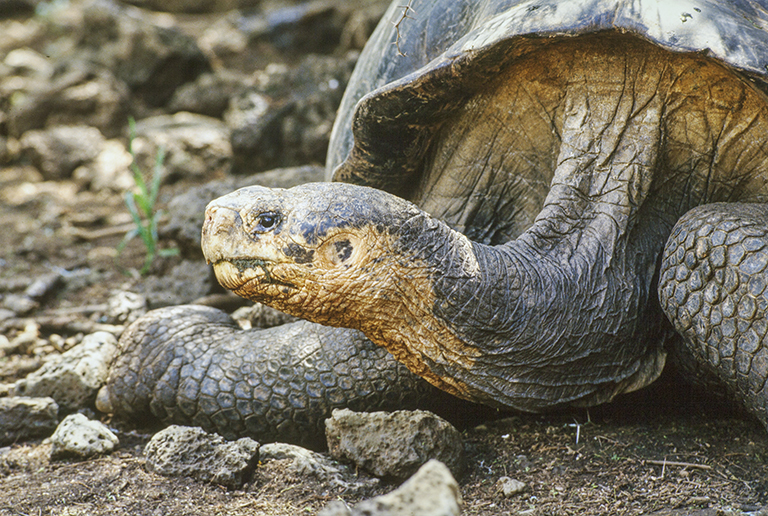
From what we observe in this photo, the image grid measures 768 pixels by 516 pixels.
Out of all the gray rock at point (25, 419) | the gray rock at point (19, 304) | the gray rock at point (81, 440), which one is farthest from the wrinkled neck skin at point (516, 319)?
the gray rock at point (19, 304)

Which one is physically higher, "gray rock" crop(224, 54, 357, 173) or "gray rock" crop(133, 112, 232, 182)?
"gray rock" crop(224, 54, 357, 173)

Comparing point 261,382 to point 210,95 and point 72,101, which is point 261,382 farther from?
point 72,101

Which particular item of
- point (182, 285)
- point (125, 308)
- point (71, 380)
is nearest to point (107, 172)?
point (182, 285)

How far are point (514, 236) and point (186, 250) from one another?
2316 mm

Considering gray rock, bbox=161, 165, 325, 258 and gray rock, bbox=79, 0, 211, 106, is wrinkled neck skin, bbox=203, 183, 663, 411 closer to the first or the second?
gray rock, bbox=161, 165, 325, 258

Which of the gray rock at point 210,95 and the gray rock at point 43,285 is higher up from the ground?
the gray rock at point 210,95

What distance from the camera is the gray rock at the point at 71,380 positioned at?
3.00 m

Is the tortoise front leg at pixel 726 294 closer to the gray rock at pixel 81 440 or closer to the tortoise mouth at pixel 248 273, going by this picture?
the tortoise mouth at pixel 248 273

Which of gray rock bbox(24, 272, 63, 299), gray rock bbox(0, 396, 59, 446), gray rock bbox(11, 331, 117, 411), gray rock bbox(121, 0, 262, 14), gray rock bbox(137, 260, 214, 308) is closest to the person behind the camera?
gray rock bbox(0, 396, 59, 446)

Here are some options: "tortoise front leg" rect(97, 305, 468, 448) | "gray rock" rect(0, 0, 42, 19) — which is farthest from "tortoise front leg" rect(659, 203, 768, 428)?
"gray rock" rect(0, 0, 42, 19)

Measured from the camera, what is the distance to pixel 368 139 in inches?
109

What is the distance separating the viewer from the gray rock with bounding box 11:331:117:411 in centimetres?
300

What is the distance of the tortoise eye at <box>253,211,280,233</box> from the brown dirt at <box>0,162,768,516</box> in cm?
85

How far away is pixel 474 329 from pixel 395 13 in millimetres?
1848
